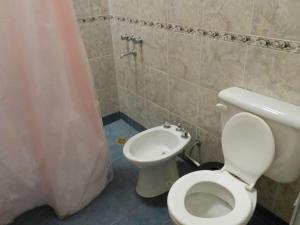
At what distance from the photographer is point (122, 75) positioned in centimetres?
248

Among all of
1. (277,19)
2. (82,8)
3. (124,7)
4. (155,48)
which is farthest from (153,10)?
(277,19)

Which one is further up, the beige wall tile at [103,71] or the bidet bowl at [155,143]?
the beige wall tile at [103,71]

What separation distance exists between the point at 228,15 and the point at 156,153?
0.99 meters

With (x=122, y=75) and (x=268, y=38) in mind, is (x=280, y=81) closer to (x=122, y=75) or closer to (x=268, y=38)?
(x=268, y=38)

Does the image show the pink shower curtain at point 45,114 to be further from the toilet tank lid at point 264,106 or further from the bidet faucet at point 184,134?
the toilet tank lid at point 264,106

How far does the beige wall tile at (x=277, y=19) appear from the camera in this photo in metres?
1.09

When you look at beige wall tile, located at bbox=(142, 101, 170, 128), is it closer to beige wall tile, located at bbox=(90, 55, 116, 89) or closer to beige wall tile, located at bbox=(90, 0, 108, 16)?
beige wall tile, located at bbox=(90, 55, 116, 89)

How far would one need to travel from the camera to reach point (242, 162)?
1317 mm

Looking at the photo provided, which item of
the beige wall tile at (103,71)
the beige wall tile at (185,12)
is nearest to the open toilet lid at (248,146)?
the beige wall tile at (185,12)

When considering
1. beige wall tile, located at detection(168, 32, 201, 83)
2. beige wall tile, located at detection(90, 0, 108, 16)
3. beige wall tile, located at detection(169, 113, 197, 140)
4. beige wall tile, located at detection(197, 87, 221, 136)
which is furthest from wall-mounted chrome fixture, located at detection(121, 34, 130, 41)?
beige wall tile, located at detection(197, 87, 221, 136)

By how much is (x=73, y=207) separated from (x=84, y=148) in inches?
15.8

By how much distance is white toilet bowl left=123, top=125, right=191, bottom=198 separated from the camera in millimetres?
1709

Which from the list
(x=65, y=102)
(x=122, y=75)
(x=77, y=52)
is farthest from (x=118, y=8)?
(x=65, y=102)

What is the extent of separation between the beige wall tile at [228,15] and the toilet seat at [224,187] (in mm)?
759
